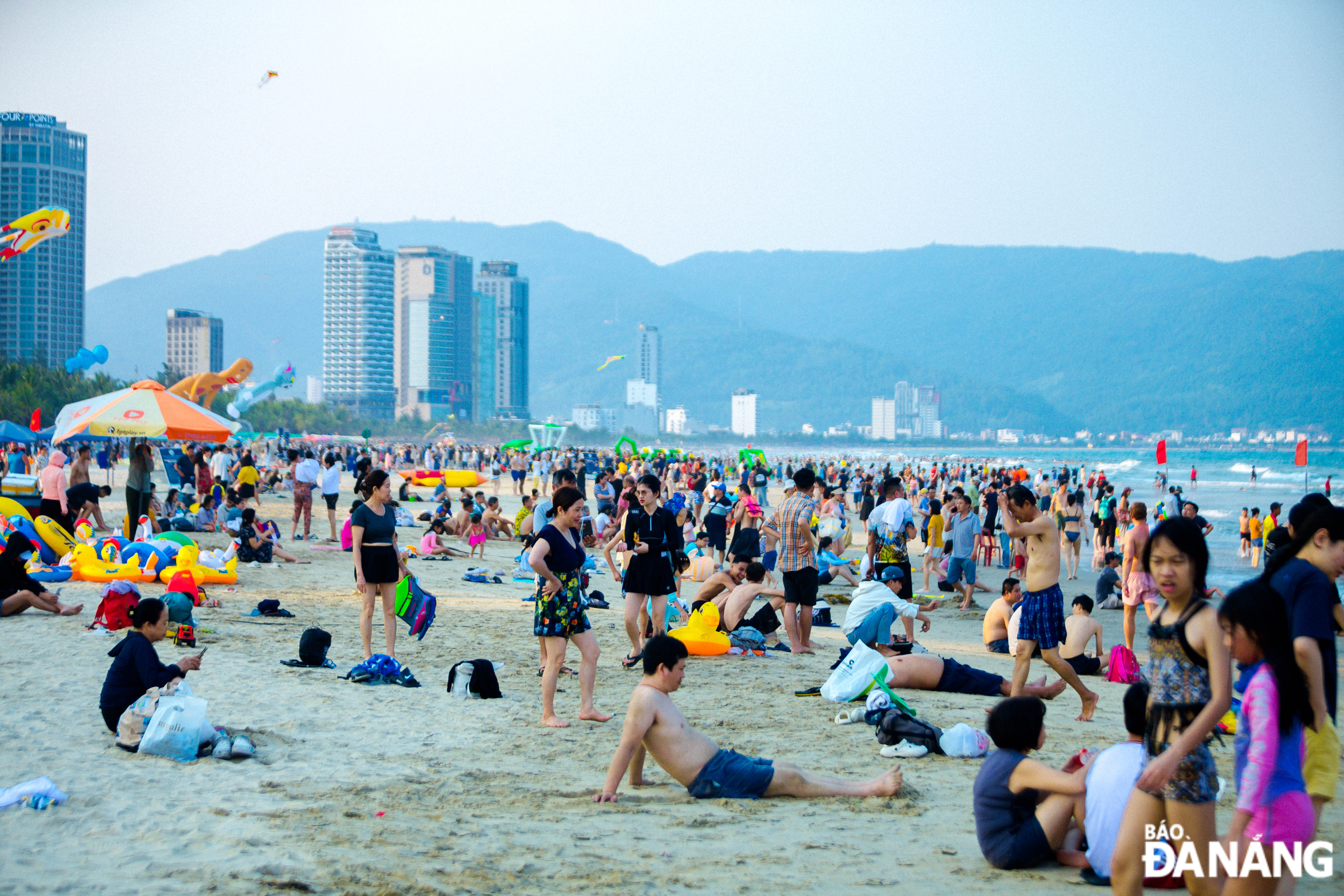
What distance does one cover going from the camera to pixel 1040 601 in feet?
19.1

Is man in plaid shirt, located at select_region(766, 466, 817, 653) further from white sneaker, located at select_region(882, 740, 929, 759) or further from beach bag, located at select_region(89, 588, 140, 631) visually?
beach bag, located at select_region(89, 588, 140, 631)

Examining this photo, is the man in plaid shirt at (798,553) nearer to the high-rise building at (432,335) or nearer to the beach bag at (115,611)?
the beach bag at (115,611)

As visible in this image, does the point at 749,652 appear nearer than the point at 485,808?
No

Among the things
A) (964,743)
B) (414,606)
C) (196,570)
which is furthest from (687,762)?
(196,570)

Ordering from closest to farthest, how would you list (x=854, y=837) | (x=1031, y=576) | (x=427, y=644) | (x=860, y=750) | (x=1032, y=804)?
1. (x=1032, y=804)
2. (x=854, y=837)
3. (x=860, y=750)
4. (x=1031, y=576)
5. (x=427, y=644)

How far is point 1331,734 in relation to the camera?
285 centimetres

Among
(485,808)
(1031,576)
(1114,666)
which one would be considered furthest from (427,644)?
(1114,666)

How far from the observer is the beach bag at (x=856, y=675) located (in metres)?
6.13

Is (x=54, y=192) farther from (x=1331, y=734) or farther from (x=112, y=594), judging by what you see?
(x=1331, y=734)

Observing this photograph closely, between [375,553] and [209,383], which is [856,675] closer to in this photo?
[375,553]

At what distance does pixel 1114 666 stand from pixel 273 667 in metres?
6.15

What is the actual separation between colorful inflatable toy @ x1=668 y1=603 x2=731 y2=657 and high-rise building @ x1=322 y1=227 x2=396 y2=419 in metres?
145

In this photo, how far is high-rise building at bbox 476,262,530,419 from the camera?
561ft

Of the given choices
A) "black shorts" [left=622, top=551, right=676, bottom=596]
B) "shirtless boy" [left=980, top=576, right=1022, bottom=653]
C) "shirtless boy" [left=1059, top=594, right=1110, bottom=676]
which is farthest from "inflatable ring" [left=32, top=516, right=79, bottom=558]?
"shirtless boy" [left=1059, top=594, right=1110, bottom=676]
